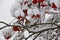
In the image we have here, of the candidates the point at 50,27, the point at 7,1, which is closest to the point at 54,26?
the point at 50,27

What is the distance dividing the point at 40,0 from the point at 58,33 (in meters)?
0.11

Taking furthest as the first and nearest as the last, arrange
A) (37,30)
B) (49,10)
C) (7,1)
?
(7,1)
(49,10)
(37,30)

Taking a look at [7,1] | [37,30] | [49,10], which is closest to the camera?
[37,30]

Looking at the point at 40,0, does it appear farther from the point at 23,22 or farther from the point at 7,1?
the point at 7,1

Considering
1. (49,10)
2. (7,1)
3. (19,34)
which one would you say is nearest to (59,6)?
(49,10)

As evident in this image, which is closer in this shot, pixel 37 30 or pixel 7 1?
pixel 37 30

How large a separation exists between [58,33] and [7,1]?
716mm

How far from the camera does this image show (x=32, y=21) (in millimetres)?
465

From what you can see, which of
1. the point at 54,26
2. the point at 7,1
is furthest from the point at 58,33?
the point at 7,1

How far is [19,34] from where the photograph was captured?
1.59 ft

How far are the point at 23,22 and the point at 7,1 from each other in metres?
0.71

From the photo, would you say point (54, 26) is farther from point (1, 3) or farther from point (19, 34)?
point (1, 3)

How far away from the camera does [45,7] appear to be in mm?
521

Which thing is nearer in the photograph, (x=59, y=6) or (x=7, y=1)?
(x=59, y=6)
